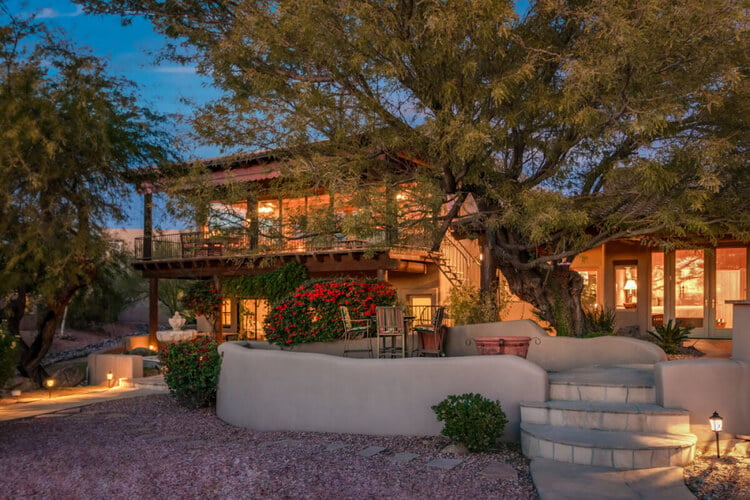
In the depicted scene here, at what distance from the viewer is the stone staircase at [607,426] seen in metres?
5.47

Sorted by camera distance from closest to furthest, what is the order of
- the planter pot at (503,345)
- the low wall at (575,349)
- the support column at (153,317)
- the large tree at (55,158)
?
the planter pot at (503,345) → the low wall at (575,349) → the large tree at (55,158) → the support column at (153,317)

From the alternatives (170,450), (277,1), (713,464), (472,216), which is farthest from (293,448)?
(277,1)

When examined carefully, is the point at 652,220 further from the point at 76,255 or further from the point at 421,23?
the point at 76,255

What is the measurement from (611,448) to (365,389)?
9.64 feet

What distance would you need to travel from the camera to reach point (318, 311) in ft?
32.9

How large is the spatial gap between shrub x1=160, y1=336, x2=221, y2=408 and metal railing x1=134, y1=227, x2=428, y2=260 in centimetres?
177

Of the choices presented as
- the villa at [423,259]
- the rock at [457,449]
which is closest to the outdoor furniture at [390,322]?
the villa at [423,259]

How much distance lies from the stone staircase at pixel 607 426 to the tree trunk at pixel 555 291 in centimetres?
366

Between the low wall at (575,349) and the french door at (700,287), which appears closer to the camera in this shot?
the low wall at (575,349)

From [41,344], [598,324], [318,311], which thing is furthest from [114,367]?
[598,324]

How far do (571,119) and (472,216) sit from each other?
7.62 ft

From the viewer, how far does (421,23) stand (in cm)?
790

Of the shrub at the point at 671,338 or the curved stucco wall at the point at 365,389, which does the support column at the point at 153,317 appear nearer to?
the curved stucco wall at the point at 365,389

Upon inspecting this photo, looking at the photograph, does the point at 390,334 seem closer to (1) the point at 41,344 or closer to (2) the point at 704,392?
(2) the point at 704,392
